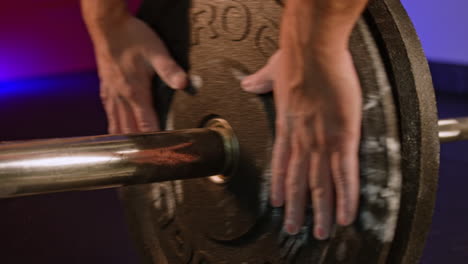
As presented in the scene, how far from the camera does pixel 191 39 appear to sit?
0.77 meters

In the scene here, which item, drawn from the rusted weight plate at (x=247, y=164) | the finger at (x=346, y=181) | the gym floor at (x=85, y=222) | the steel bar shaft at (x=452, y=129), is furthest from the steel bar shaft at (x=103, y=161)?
the gym floor at (x=85, y=222)

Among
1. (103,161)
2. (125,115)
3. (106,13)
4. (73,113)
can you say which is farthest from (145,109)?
(73,113)

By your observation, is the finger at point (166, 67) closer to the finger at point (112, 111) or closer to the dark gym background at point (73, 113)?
the finger at point (112, 111)

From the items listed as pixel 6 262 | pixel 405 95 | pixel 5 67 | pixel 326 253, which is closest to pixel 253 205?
pixel 326 253

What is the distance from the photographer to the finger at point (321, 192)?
0.57 m

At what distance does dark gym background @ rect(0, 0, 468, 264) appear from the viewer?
1.59m

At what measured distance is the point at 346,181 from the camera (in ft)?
1.83

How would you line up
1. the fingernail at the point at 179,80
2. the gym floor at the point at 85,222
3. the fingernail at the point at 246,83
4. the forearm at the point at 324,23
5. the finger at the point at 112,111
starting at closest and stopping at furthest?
the forearm at the point at 324,23 < the fingernail at the point at 246,83 < the fingernail at the point at 179,80 < the finger at the point at 112,111 < the gym floor at the point at 85,222

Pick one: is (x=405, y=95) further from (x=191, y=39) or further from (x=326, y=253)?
(x=191, y=39)

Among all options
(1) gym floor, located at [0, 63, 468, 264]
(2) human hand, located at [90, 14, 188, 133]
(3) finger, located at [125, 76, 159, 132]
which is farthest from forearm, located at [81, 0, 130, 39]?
(1) gym floor, located at [0, 63, 468, 264]

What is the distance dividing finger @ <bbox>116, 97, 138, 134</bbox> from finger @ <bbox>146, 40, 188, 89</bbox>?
0.09 m

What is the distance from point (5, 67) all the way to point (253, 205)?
16.3 ft

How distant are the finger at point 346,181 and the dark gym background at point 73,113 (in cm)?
101

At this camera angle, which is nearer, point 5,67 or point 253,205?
point 253,205
